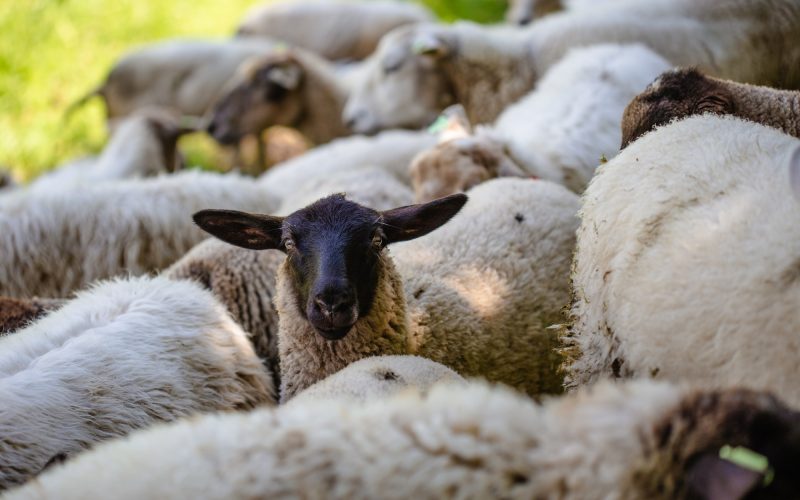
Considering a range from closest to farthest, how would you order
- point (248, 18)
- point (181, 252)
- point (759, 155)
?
point (759, 155)
point (181, 252)
point (248, 18)

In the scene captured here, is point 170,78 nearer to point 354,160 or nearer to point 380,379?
point 354,160

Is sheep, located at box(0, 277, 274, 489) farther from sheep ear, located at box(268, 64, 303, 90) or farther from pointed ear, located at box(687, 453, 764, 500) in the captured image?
sheep ear, located at box(268, 64, 303, 90)

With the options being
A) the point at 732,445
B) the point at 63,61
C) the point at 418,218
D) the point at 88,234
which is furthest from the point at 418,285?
the point at 63,61

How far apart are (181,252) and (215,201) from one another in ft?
1.25

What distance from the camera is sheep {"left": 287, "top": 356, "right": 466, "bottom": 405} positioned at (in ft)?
9.11

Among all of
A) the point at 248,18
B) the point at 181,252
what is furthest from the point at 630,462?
the point at 248,18

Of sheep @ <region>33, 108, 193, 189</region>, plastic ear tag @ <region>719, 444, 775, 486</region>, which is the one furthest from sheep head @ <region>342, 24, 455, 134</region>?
plastic ear tag @ <region>719, 444, 775, 486</region>

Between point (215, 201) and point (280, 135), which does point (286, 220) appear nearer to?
point (215, 201)

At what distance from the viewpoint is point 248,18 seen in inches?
535

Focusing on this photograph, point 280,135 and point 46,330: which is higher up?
point 46,330

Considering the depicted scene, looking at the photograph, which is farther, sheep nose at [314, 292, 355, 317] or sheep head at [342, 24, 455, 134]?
sheep head at [342, 24, 455, 134]

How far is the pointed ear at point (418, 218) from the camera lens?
137 inches

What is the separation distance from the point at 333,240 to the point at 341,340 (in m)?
0.40

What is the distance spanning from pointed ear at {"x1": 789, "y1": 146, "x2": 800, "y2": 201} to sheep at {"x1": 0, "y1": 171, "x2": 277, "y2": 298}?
3547 millimetres
